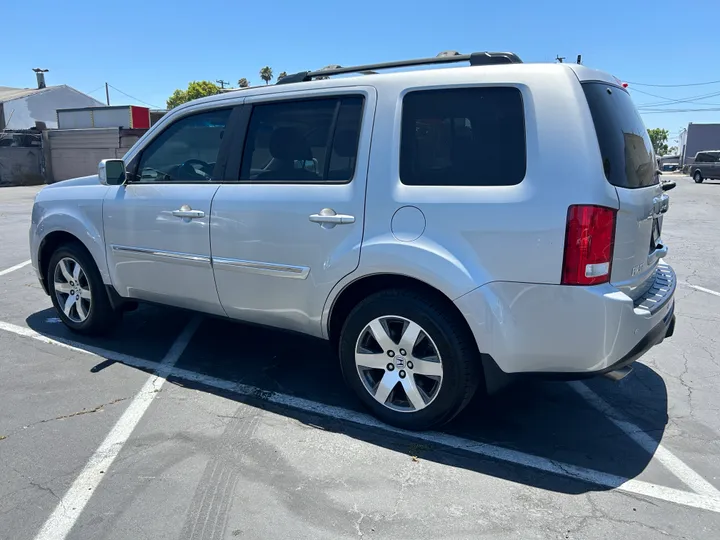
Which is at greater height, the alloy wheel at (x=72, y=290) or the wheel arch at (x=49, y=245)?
the wheel arch at (x=49, y=245)

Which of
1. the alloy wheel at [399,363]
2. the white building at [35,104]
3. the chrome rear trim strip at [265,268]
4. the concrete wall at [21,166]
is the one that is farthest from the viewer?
the white building at [35,104]

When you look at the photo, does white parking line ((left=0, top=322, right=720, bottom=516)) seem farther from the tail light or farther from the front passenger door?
the tail light

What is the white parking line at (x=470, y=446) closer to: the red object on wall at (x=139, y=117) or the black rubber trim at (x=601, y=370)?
the black rubber trim at (x=601, y=370)

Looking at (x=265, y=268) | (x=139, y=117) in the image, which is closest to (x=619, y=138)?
(x=265, y=268)

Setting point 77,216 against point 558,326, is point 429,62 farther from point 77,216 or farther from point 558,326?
point 77,216

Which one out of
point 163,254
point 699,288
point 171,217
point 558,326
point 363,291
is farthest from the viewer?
point 699,288

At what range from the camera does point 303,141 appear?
365cm

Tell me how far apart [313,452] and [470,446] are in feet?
2.91

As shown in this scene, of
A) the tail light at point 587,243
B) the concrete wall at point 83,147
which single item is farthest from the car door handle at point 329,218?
the concrete wall at point 83,147

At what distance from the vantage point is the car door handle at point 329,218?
3.32 metres

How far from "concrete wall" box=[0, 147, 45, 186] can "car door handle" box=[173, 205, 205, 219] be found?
3192 centimetres

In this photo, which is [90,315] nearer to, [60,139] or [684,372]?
[684,372]

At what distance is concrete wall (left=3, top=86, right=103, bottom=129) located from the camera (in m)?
43.3

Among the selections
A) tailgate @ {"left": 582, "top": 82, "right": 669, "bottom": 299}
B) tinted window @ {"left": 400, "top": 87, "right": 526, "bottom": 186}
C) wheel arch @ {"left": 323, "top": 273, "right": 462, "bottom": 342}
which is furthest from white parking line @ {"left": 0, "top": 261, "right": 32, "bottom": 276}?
tailgate @ {"left": 582, "top": 82, "right": 669, "bottom": 299}
